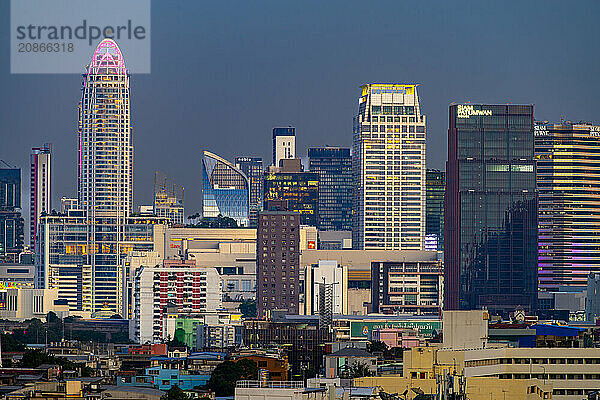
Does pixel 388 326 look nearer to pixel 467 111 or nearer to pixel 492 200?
pixel 492 200

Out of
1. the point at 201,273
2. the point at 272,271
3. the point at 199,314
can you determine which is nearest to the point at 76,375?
the point at 199,314

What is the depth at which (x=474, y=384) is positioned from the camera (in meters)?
54.8

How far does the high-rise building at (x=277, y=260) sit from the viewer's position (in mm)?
185500

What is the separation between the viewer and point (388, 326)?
157875 millimetres

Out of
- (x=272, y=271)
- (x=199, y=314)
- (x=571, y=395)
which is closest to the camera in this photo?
(x=571, y=395)

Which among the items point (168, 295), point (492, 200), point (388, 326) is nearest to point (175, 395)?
point (388, 326)

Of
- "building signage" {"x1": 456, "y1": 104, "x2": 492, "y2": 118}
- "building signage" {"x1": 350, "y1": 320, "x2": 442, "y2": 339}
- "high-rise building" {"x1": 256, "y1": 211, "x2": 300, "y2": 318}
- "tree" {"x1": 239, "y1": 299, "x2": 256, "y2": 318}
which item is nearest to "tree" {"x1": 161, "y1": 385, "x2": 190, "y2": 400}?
"building signage" {"x1": 350, "y1": 320, "x2": 442, "y2": 339}

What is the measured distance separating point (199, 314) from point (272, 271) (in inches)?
1320

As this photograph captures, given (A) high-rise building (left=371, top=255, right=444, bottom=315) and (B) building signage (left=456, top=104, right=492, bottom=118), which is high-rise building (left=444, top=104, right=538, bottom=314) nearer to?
(B) building signage (left=456, top=104, right=492, bottom=118)

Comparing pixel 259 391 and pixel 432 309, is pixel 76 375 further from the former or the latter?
pixel 432 309

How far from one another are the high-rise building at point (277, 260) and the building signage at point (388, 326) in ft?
85.5

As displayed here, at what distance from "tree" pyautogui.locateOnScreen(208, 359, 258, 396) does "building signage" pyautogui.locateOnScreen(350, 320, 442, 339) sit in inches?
2854

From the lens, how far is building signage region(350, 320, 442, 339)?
153 m

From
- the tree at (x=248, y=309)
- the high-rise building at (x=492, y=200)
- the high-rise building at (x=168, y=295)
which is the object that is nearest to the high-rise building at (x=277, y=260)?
the tree at (x=248, y=309)
